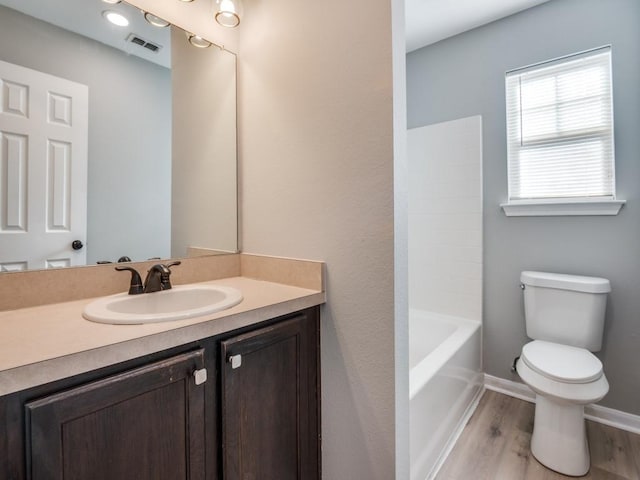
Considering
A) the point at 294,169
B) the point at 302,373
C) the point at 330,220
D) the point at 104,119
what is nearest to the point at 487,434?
the point at 302,373

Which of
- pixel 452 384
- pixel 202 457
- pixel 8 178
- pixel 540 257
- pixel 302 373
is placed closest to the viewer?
pixel 202 457

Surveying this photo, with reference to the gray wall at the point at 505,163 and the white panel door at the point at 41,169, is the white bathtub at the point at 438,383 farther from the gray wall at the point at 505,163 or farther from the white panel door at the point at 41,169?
the white panel door at the point at 41,169

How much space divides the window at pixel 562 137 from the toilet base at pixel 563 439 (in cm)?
110

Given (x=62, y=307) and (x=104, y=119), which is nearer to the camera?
(x=62, y=307)

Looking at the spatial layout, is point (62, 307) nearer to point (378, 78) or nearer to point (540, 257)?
point (378, 78)

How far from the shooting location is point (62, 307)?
3.26 feet

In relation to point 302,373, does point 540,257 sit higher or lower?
higher

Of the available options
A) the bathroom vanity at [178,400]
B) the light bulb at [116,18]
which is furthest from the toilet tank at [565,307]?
the light bulb at [116,18]

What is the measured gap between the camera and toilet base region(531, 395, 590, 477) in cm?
148

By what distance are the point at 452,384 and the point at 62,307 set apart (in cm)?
182

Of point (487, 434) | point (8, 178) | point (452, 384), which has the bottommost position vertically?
point (487, 434)

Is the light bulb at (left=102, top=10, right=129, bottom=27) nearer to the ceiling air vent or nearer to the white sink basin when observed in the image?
the ceiling air vent

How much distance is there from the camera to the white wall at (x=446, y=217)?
7.37 ft

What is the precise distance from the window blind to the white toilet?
0.57m
